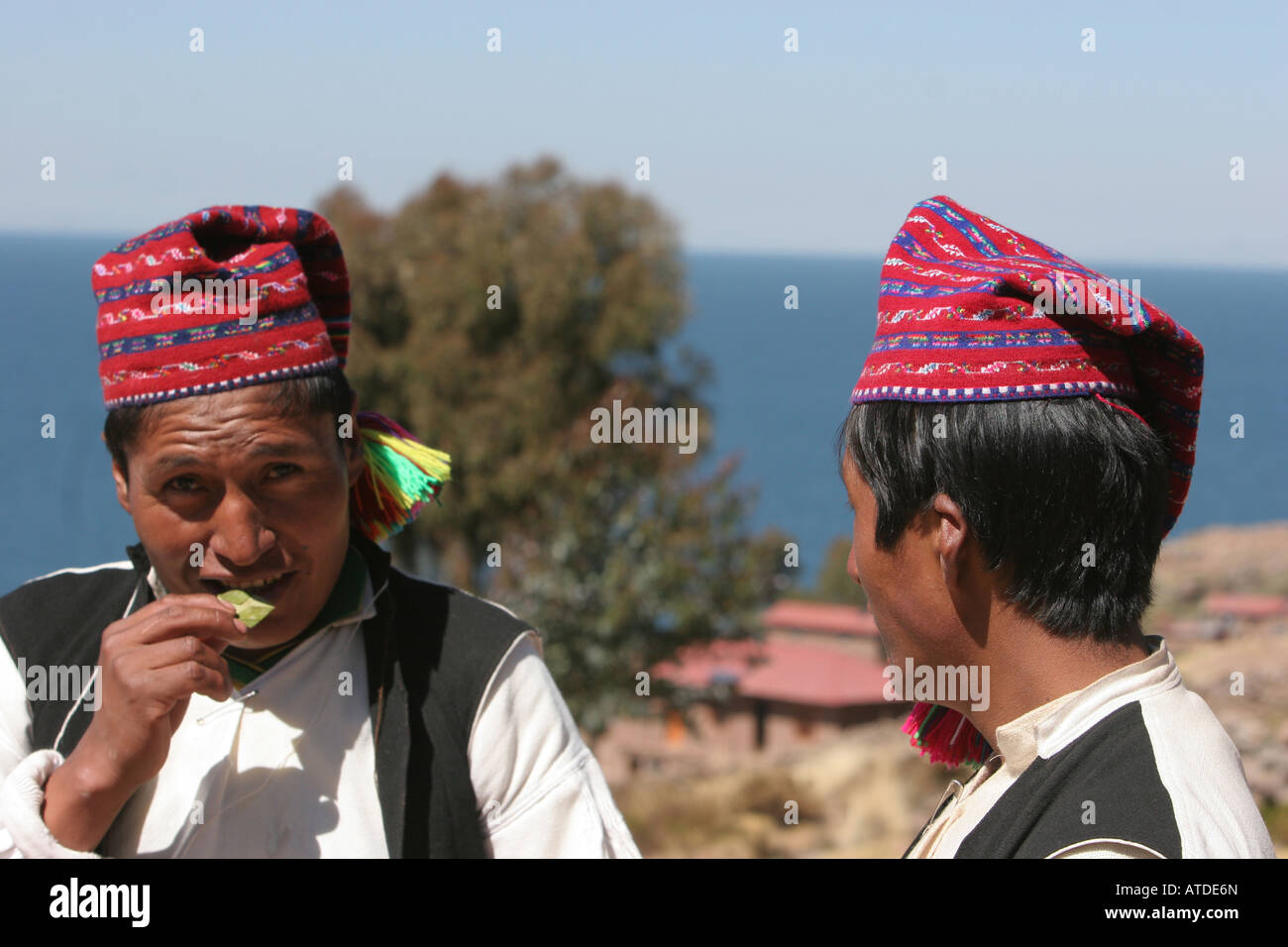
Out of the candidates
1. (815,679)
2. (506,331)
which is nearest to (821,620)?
(815,679)

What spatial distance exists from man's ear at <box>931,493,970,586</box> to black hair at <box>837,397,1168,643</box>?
0.04 feet

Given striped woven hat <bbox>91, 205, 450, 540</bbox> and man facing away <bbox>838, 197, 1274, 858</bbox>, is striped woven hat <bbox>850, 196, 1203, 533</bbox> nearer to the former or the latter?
man facing away <bbox>838, 197, 1274, 858</bbox>

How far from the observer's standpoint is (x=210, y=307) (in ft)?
7.38

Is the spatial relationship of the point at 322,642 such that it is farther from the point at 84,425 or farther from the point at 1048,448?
the point at 1048,448

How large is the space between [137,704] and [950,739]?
1.41 meters

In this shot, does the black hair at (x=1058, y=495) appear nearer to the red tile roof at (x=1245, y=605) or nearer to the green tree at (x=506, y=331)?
the green tree at (x=506, y=331)

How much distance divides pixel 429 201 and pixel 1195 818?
18.0m

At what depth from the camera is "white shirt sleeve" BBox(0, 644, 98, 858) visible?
6.75 feet

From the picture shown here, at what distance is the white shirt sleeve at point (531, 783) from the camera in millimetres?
2338

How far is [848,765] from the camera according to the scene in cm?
1322

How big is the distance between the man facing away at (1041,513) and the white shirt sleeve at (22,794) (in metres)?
1.47

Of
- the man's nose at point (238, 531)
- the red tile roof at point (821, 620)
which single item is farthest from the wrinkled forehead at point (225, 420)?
the red tile roof at point (821, 620)

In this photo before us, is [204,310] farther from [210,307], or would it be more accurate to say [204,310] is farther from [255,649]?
[255,649]

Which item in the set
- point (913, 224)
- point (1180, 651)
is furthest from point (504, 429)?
point (913, 224)
